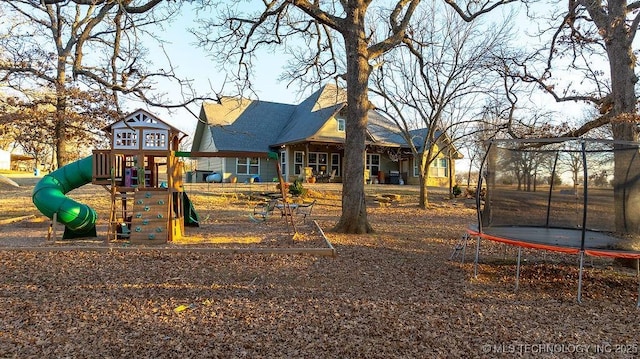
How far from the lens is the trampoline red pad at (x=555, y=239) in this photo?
520cm

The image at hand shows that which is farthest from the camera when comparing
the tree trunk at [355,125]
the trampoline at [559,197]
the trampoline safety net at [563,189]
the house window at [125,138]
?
the tree trunk at [355,125]

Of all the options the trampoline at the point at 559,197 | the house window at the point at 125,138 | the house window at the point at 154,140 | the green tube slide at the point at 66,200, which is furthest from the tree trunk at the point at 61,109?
the trampoline at the point at 559,197

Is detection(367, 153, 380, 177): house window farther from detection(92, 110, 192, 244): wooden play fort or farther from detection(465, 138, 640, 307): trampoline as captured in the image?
detection(92, 110, 192, 244): wooden play fort

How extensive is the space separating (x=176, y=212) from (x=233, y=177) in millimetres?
16421

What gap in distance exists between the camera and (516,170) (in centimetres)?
765

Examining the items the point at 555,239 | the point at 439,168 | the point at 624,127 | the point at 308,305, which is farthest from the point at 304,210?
the point at 439,168

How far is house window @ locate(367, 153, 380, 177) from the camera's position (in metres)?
28.4

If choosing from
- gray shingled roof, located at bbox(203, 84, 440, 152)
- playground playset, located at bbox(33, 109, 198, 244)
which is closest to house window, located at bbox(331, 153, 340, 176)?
gray shingled roof, located at bbox(203, 84, 440, 152)

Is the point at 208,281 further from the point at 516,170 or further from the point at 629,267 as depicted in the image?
the point at 629,267

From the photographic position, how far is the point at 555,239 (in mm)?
6352

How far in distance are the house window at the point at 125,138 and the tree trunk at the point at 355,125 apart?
193 inches

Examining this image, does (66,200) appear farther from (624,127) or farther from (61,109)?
(624,127)

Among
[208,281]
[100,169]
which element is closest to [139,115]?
[100,169]

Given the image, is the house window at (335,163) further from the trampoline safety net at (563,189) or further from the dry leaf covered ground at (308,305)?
the dry leaf covered ground at (308,305)
